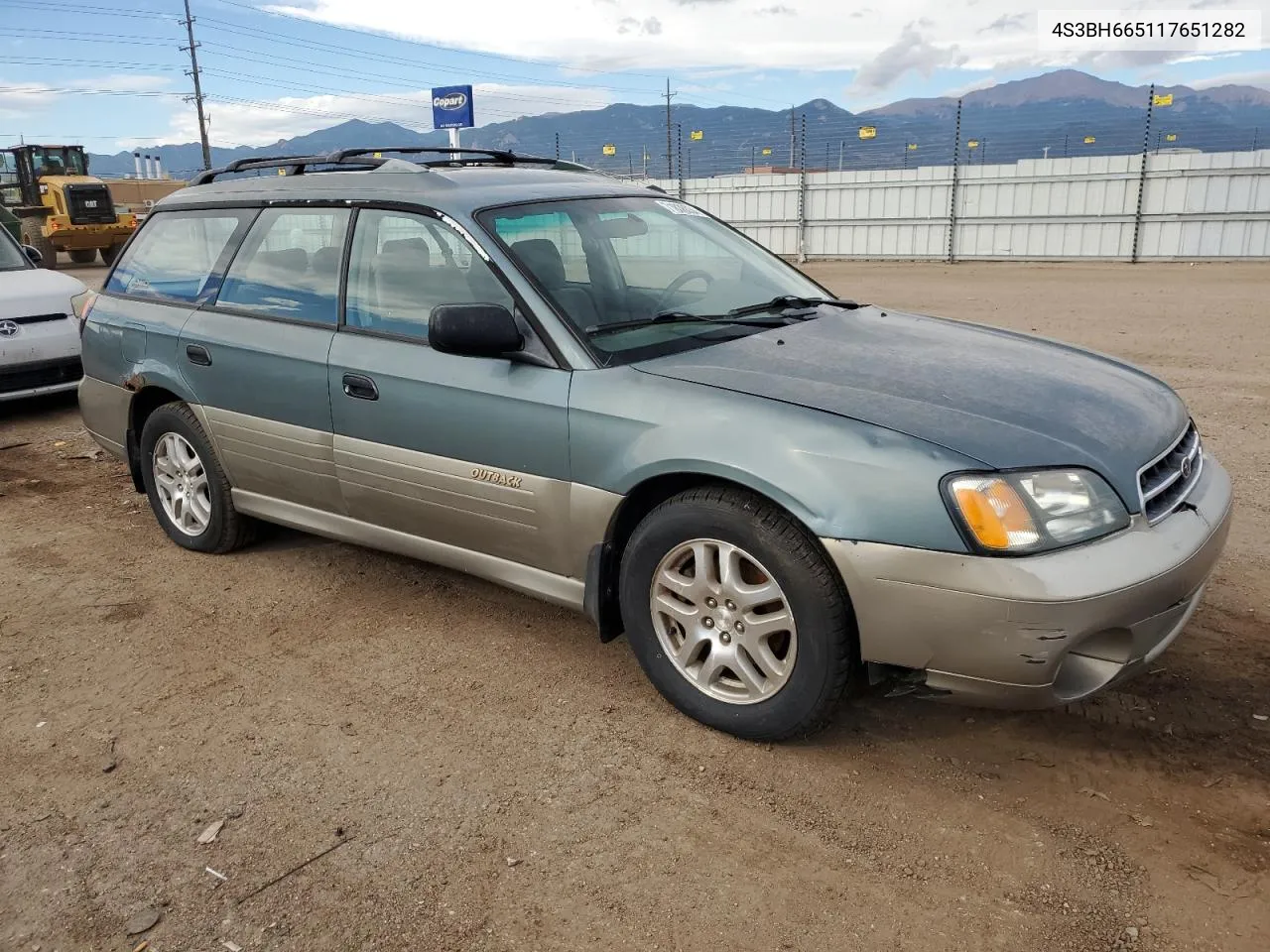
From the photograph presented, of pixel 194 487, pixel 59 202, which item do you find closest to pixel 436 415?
pixel 194 487

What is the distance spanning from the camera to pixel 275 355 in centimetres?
404

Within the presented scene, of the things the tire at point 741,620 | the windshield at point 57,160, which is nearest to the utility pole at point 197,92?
the windshield at point 57,160

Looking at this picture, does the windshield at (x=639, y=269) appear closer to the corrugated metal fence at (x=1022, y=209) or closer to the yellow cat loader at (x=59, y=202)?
the corrugated metal fence at (x=1022, y=209)

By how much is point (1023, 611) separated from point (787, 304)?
1.82m

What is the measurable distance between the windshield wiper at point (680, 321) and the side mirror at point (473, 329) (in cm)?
28

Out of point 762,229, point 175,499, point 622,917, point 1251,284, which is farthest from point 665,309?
point 762,229

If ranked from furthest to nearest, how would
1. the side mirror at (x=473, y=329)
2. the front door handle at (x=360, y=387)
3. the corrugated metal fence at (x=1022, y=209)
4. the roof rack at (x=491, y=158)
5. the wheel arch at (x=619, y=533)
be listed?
the corrugated metal fence at (x=1022, y=209)
the roof rack at (x=491, y=158)
the front door handle at (x=360, y=387)
the side mirror at (x=473, y=329)
the wheel arch at (x=619, y=533)

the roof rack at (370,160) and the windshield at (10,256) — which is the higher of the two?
the roof rack at (370,160)

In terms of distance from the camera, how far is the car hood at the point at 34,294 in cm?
763

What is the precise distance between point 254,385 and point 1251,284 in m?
17.0

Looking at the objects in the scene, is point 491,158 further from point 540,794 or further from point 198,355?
point 540,794

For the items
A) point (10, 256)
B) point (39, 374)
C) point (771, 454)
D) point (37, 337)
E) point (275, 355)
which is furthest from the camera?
point (10, 256)

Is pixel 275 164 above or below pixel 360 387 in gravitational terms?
above

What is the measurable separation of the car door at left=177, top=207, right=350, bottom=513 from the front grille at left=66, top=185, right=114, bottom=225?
24725mm
